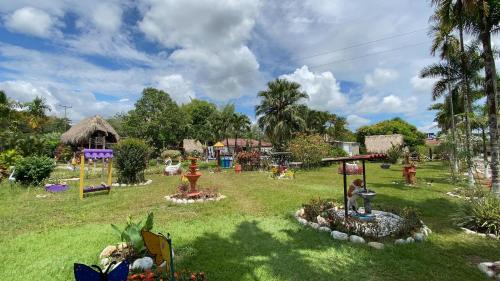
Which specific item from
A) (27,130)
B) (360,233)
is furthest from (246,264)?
(27,130)

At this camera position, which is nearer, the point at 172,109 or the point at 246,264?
the point at 246,264

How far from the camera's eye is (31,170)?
14.0 metres

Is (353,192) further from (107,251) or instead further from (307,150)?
(307,150)

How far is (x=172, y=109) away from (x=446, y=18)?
3249 cm

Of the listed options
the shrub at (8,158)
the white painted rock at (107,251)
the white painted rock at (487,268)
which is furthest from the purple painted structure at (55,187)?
A: the white painted rock at (487,268)

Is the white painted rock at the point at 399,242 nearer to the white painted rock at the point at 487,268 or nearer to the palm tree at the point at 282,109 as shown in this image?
the white painted rock at the point at 487,268

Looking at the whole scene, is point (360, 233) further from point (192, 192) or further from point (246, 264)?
point (192, 192)

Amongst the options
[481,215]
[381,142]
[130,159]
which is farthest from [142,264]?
[381,142]

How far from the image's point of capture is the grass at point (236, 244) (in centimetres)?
498

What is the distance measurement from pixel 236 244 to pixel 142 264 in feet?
6.84

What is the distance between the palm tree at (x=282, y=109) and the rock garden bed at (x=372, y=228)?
19289 mm

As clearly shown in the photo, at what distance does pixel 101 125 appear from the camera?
32.7m

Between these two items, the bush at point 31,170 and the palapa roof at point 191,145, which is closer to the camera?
the bush at point 31,170

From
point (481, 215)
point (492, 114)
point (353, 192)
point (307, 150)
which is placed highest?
point (492, 114)
